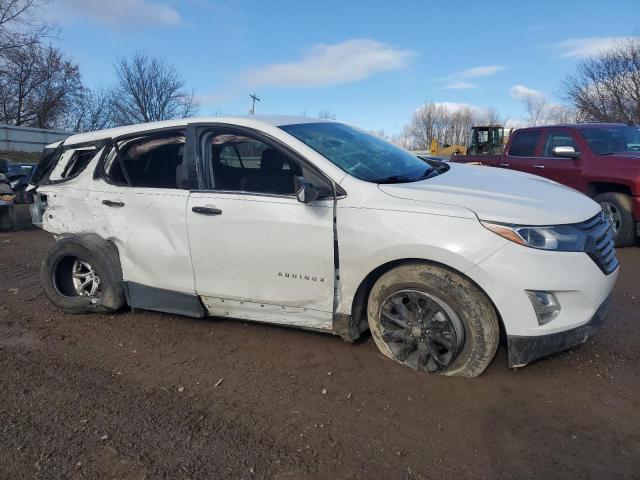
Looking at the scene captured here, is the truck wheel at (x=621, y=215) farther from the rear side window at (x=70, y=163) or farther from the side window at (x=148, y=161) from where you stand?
the rear side window at (x=70, y=163)

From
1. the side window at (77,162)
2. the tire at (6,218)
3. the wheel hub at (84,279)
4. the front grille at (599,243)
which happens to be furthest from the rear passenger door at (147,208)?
the tire at (6,218)

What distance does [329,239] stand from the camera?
3256 millimetres

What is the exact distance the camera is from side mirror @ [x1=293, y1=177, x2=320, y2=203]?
3191 mm

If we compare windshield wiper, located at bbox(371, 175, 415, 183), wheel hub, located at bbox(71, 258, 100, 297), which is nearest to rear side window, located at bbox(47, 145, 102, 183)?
wheel hub, located at bbox(71, 258, 100, 297)

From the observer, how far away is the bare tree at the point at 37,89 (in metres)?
30.1

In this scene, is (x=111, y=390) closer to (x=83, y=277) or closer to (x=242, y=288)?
(x=242, y=288)

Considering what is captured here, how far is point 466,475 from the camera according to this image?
2.30 m

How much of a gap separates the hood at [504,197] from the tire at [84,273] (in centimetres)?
251

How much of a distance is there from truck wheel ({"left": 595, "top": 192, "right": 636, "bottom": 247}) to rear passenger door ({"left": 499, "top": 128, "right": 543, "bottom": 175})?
122 cm

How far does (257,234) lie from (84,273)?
2.09m

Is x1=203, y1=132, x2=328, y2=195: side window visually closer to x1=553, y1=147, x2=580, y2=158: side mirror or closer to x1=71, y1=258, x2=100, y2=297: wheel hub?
x1=71, y1=258, x2=100, y2=297: wheel hub

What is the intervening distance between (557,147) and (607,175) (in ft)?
2.92

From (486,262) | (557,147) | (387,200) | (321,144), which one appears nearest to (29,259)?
(321,144)

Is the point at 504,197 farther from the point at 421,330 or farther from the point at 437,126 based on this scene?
the point at 437,126
